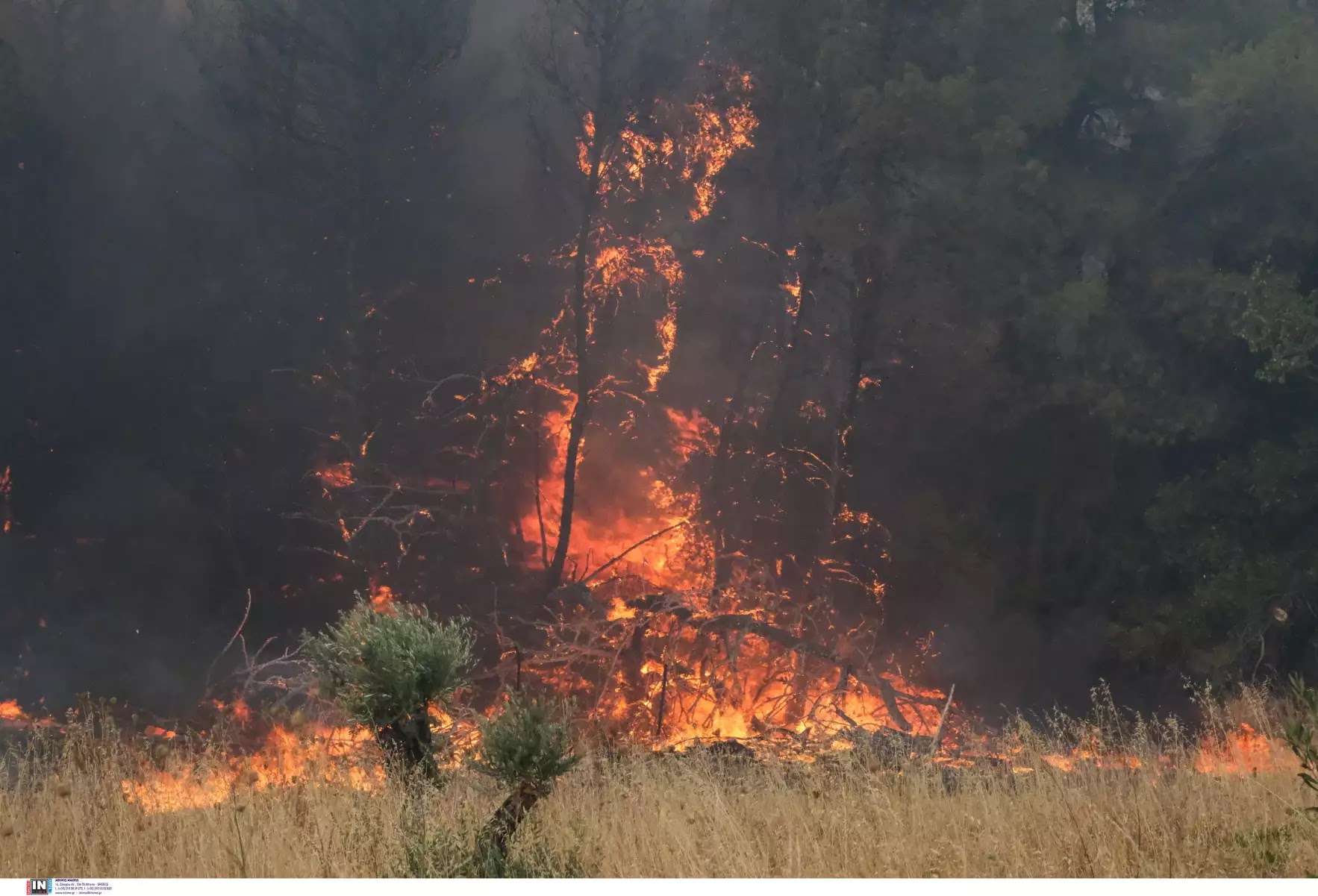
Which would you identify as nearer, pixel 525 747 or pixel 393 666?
pixel 525 747

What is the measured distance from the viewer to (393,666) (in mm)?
5168

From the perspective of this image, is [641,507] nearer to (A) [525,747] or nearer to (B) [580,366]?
(B) [580,366]

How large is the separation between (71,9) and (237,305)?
4444 millimetres

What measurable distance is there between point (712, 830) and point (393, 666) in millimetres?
1705

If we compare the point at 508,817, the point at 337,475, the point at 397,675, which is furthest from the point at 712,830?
the point at 337,475

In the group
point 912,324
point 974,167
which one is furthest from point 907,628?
point 974,167

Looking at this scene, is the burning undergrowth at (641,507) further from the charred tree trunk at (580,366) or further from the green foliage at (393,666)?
the green foliage at (393,666)

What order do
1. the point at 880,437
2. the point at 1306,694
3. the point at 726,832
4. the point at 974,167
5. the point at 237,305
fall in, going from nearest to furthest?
the point at 1306,694
the point at 726,832
the point at 974,167
the point at 880,437
the point at 237,305

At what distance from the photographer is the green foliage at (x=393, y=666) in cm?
519

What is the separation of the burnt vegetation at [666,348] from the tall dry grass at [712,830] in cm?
579

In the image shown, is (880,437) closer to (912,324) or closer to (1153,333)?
(912,324)

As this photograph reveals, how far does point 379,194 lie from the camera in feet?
48.7

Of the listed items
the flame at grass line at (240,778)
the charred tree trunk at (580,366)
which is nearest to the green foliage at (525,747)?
the flame at grass line at (240,778)

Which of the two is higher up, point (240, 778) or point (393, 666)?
point (393, 666)
